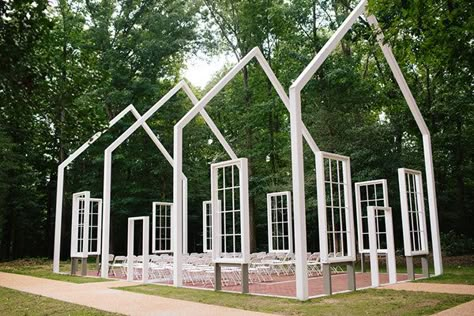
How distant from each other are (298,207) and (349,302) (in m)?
1.84

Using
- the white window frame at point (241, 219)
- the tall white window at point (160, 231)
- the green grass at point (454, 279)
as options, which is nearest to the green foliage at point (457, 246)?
the green grass at point (454, 279)

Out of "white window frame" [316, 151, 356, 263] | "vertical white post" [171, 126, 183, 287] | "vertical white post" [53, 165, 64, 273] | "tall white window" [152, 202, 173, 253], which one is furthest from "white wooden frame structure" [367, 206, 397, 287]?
"vertical white post" [53, 165, 64, 273]

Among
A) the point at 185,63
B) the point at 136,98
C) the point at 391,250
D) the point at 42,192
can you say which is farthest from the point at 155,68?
the point at 391,250

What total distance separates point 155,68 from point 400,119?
578 inches

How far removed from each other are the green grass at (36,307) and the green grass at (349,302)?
6.49 ft

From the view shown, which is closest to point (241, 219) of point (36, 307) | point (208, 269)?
point (208, 269)

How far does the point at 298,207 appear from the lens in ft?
27.1

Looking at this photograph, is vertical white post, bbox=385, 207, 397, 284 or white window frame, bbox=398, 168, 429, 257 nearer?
vertical white post, bbox=385, 207, 397, 284

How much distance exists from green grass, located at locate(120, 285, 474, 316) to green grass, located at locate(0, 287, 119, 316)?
1.98m

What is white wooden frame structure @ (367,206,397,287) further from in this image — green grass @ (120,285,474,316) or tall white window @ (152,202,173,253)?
tall white window @ (152,202,173,253)

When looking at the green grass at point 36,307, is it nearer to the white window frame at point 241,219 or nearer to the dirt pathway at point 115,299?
the dirt pathway at point 115,299

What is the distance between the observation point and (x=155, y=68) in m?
26.5

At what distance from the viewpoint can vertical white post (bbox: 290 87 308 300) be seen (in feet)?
26.5

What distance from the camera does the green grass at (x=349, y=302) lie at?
6.92 meters
